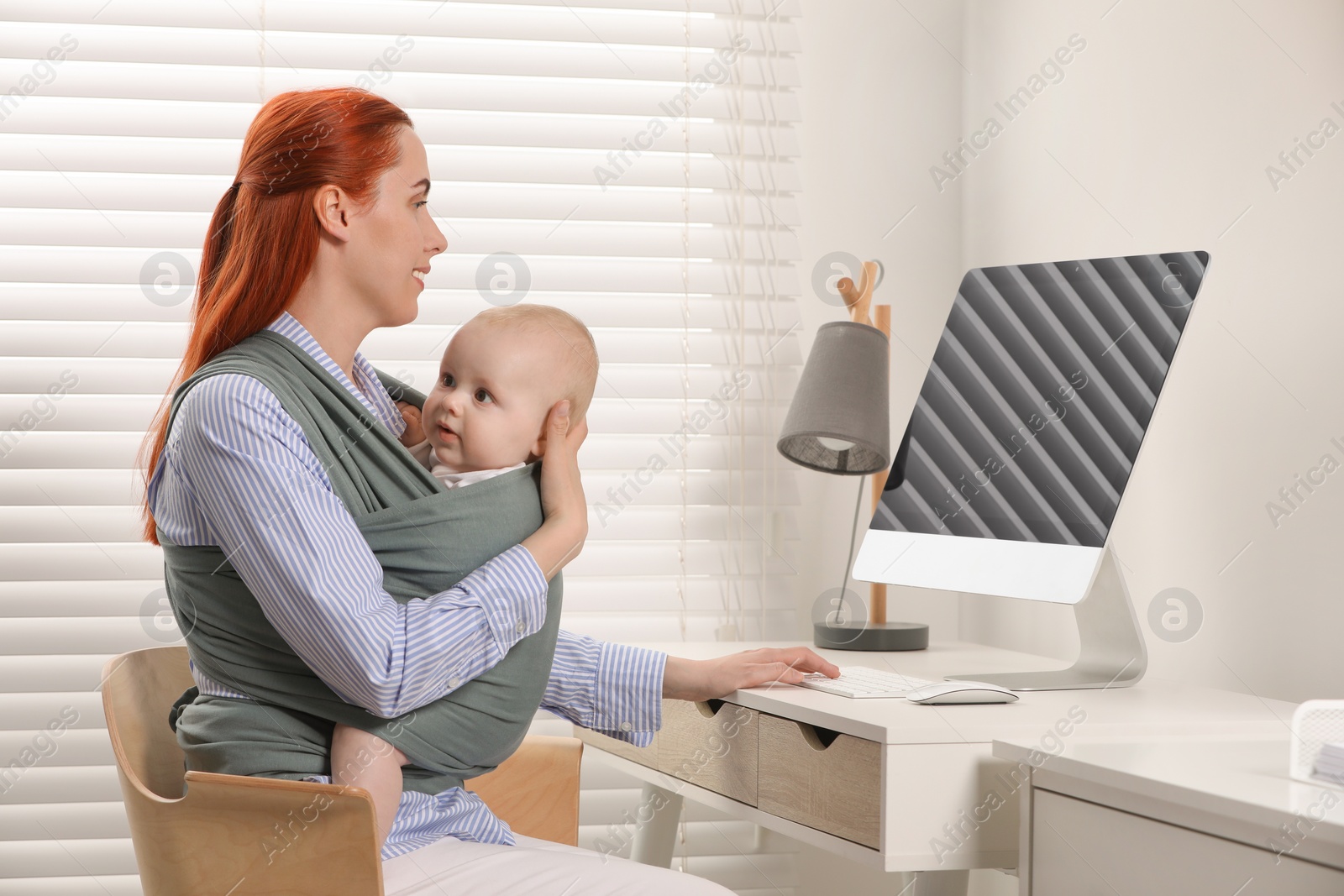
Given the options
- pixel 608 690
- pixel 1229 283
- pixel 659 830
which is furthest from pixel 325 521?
pixel 1229 283

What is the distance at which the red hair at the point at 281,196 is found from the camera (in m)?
1.07

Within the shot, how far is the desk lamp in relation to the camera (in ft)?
5.48

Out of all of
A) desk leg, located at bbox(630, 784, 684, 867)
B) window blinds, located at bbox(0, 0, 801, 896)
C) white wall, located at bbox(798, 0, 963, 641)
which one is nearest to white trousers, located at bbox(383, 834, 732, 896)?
desk leg, located at bbox(630, 784, 684, 867)

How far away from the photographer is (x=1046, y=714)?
1.13 metres

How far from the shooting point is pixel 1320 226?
1.34 metres

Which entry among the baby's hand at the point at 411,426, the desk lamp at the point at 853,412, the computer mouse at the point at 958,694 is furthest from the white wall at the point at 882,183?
the baby's hand at the point at 411,426

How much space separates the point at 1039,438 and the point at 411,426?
804 millimetres

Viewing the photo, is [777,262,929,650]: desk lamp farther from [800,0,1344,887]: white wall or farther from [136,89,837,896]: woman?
[136,89,837,896]: woman

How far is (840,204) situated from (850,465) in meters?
0.59

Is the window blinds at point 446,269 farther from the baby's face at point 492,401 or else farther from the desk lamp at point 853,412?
the baby's face at point 492,401

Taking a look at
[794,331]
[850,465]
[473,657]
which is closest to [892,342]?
[794,331]

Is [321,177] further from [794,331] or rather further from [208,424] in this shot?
[794,331]

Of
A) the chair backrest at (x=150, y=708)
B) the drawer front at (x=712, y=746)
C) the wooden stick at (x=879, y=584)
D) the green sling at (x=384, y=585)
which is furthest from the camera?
the wooden stick at (x=879, y=584)

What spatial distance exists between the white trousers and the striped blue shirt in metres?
0.03
